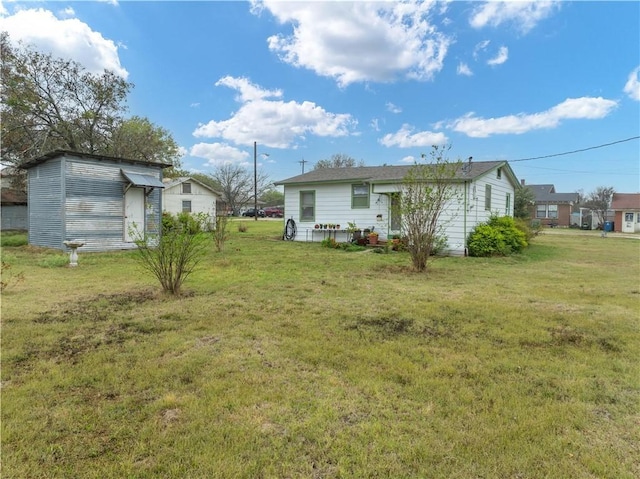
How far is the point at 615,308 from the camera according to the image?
475 cm

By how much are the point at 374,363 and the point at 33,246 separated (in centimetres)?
1311

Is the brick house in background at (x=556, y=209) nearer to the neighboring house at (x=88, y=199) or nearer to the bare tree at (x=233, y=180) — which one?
the bare tree at (x=233, y=180)

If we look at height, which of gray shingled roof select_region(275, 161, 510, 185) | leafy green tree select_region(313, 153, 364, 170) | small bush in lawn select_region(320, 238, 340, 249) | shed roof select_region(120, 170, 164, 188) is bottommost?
small bush in lawn select_region(320, 238, 340, 249)

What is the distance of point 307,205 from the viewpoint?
14.9m

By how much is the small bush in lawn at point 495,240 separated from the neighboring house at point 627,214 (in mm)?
26224

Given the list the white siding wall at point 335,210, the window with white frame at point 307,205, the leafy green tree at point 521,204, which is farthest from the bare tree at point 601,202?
the window with white frame at point 307,205

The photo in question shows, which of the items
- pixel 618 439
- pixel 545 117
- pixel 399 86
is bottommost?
pixel 618 439

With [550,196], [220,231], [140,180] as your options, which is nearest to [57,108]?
[140,180]

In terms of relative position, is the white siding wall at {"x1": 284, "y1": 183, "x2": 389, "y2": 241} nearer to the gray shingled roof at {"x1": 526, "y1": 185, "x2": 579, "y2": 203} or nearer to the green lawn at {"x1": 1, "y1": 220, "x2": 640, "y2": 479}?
the green lawn at {"x1": 1, "y1": 220, "x2": 640, "y2": 479}

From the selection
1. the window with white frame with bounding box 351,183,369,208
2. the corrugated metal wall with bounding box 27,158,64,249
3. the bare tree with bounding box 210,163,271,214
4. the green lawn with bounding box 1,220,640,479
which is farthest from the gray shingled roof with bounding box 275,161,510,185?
the bare tree with bounding box 210,163,271,214

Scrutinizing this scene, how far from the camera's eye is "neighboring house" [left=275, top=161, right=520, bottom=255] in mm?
11289

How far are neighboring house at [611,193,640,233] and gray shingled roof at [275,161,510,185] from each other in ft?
75.0

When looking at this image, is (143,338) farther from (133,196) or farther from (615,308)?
(133,196)

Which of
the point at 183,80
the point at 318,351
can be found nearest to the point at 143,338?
the point at 318,351
